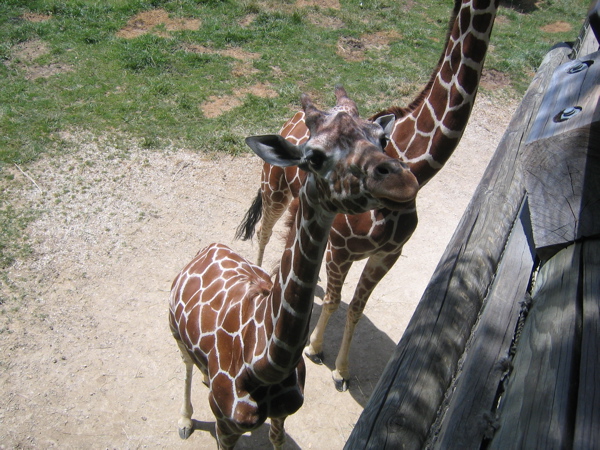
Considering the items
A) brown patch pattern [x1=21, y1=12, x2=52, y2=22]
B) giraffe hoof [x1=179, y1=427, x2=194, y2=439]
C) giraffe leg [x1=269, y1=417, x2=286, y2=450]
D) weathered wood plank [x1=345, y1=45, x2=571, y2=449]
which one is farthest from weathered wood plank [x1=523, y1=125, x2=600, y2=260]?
brown patch pattern [x1=21, y1=12, x2=52, y2=22]

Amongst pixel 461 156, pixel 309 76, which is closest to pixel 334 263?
pixel 461 156

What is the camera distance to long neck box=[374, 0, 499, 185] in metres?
3.58

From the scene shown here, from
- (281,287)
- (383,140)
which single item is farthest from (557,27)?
(281,287)

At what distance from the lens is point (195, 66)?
955cm

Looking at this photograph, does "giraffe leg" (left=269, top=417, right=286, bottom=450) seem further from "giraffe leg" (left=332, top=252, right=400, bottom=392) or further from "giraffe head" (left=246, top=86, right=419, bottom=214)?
"giraffe head" (left=246, top=86, right=419, bottom=214)

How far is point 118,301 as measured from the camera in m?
5.50

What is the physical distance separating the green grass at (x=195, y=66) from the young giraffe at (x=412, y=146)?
12.0 ft

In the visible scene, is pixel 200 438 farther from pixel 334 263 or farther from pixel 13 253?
pixel 13 253

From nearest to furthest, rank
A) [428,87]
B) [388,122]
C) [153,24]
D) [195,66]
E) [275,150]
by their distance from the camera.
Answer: [275,150]
[388,122]
[428,87]
[195,66]
[153,24]

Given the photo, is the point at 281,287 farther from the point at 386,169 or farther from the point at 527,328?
the point at 527,328

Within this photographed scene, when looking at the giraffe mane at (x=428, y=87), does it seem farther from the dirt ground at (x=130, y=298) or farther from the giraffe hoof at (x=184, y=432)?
the giraffe hoof at (x=184, y=432)

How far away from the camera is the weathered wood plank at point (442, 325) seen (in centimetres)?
218

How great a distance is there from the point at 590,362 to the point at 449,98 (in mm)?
2747

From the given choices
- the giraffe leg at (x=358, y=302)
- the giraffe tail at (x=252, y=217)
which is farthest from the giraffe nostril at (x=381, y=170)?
the giraffe tail at (x=252, y=217)
